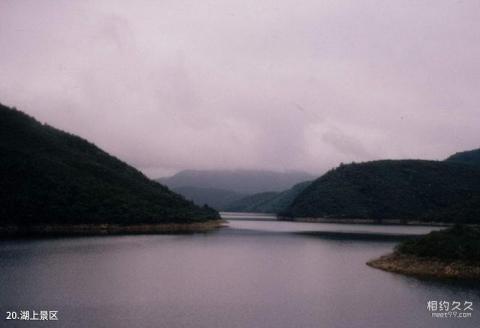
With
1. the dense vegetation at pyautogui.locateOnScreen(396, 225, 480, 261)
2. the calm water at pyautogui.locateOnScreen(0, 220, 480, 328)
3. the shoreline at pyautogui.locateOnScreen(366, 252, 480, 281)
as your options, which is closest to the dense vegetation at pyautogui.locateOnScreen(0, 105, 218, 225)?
the calm water at pyautogui.locateOnScreen(0, 220, 480, 328)

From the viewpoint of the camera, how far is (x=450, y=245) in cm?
5231

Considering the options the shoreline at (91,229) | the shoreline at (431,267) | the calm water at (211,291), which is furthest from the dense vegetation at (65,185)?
the shoreline at (431,267)

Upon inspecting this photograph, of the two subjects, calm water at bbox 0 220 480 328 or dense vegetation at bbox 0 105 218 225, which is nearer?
calm water at bbox 0 220 480 328

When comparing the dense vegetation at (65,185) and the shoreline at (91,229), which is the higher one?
the dense vegetation at (65,185)

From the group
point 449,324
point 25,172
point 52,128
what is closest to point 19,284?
point 449,324

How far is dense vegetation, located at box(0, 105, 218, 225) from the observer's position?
357 feet

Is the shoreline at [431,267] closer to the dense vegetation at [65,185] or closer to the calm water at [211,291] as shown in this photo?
the calm water at [211,291]

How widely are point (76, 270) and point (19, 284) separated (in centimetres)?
966

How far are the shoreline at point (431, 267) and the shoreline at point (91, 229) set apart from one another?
7015 centimetres

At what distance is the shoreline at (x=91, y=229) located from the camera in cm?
9744

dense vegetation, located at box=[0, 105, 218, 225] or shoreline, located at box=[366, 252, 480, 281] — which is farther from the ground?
dense vegetation, located at box=[0, 105, 218, 225]

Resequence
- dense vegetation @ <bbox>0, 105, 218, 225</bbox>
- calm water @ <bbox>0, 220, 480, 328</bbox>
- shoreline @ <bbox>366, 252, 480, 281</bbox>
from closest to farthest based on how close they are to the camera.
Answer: calm water @ <bbox>0, 220, 480, 328</bbox> → shoreline @ <bbox>366, 252, 480, 281</bbox> → dense vegetation @ <bbox>0, 105, 218, 225</bbox>

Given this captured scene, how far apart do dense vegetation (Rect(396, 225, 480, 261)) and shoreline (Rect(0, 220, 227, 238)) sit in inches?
2854

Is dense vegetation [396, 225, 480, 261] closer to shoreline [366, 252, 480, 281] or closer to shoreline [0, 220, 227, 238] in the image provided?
shoreline [366, 252, 480, 281]
